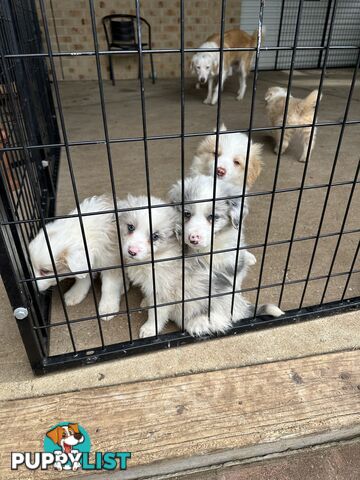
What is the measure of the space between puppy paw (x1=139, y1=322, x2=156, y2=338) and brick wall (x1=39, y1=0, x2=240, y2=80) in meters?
6.03

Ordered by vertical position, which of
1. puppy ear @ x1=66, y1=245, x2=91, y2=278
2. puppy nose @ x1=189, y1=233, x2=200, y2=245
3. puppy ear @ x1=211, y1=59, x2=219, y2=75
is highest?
puppy nose @ x1=189, y1=233, x2=200, y2=245

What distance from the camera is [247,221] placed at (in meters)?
2.53

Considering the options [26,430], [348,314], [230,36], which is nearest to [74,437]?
[26,430]

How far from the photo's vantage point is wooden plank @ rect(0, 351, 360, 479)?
4.15 ft

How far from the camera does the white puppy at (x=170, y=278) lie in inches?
58.9

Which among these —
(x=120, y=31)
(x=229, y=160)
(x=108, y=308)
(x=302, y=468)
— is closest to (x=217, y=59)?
(x=120, y=31)

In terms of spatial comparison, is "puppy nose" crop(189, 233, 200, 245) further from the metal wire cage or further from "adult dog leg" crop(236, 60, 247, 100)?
"adult dog leg" crop(236, 60, 247, 100)

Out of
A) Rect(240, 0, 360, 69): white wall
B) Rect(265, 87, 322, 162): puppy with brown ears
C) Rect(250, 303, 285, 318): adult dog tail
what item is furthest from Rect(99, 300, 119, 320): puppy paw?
Rect(240, 0, 360, 69): white wall

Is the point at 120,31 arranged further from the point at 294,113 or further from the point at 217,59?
the point at 294,113

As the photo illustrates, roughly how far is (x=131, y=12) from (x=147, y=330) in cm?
664

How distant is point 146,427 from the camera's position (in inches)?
51.6

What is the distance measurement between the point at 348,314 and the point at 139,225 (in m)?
1.10

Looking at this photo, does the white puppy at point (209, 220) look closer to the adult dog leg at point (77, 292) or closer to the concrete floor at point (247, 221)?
the concrete floor at point (247, 221)

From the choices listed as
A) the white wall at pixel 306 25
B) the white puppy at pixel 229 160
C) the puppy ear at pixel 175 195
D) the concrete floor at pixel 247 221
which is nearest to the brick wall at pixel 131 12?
the white wall at pixel 306 25
